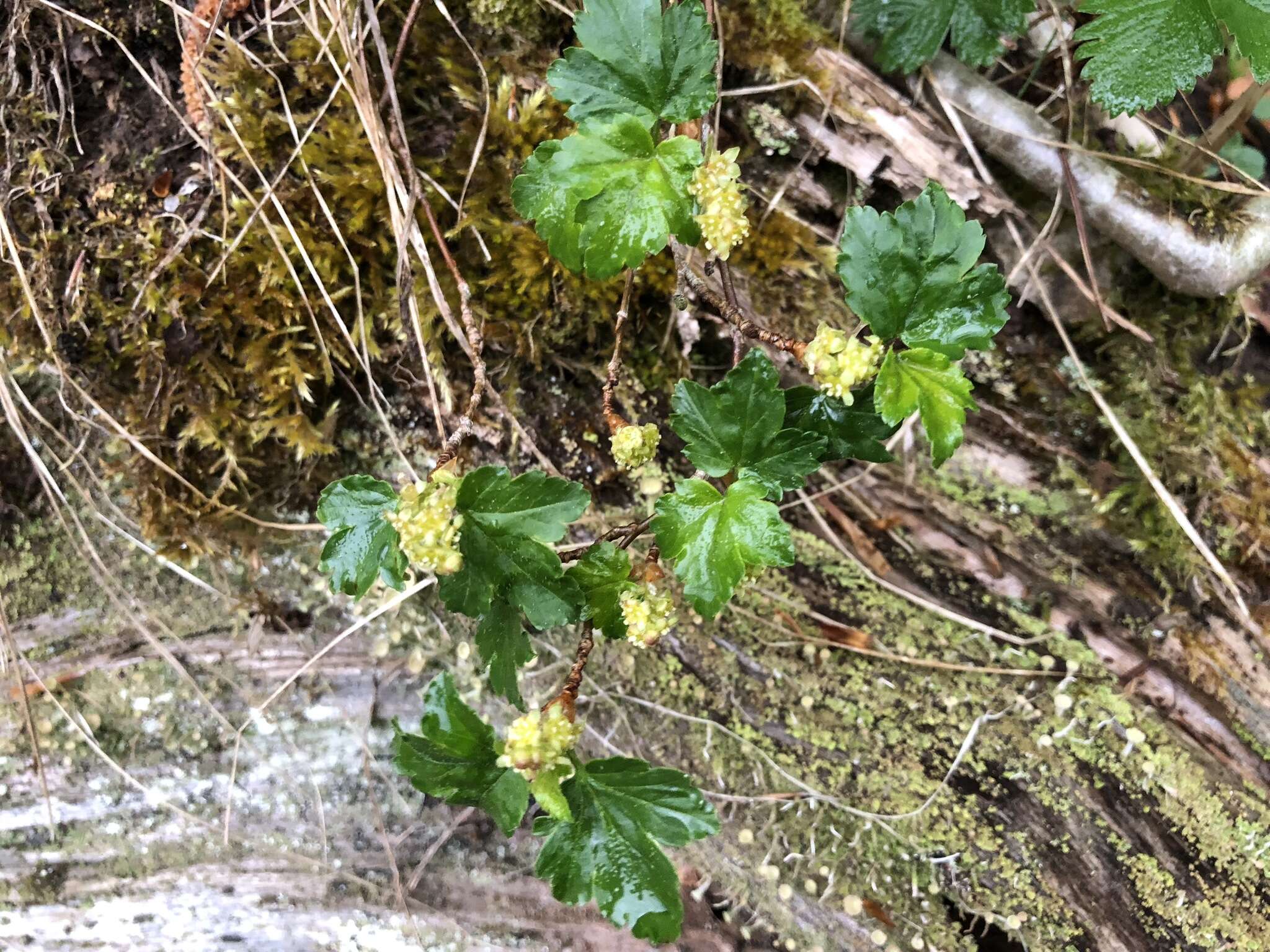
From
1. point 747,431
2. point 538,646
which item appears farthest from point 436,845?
point 747,431

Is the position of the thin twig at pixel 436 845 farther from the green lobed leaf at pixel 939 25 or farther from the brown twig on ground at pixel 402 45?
the green lobed leaf at pixel 939 25

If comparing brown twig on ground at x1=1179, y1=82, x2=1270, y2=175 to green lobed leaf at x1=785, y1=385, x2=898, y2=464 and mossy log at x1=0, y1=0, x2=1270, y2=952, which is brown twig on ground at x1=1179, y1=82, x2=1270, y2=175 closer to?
mossy log at x1=0, y1=0, x2=1270, y2=952

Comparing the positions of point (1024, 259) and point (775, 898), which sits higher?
point (1024, 259)

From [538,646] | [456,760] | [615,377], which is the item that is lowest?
[538,646]

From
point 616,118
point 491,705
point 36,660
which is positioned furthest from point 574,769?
point 36,660

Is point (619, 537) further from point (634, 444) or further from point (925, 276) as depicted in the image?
point (925, 276)

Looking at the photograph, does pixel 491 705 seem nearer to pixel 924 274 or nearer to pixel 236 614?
pixel 236 614
